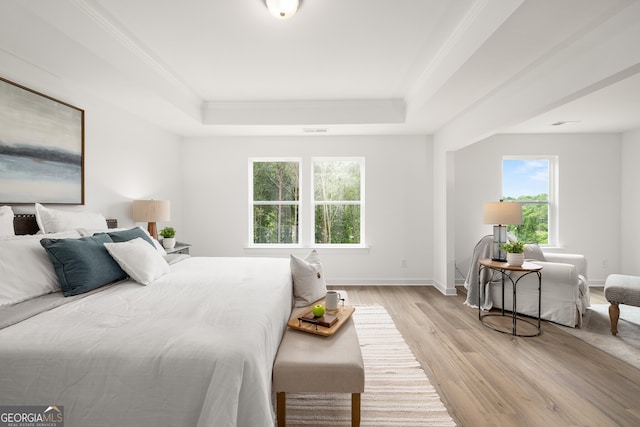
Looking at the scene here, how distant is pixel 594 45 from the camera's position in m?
2.07

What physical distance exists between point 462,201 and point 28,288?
5.06 meters

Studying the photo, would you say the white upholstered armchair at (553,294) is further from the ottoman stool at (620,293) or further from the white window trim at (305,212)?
the white window trim at (305,212)

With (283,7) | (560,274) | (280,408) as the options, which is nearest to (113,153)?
(283,7)

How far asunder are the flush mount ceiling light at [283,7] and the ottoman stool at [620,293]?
12.7ft

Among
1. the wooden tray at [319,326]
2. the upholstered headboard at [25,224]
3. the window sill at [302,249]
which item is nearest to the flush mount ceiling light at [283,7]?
the wooden tray at [319,326]

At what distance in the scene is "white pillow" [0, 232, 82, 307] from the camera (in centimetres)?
167

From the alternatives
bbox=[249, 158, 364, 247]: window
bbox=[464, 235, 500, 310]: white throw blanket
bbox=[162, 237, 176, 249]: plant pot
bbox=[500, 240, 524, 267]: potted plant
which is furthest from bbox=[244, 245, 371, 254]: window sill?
bbox=[500, 240, 524, 267]: potted plant

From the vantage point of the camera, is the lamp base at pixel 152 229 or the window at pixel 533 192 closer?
the lamp base at pixel 152 229

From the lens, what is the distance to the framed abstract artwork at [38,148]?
229cm

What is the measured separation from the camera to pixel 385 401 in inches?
78.6

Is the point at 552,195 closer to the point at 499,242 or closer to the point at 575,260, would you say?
the point at 575,260

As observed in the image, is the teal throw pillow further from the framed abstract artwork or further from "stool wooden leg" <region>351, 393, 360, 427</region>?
"stool wooden leg" <region>351, 393, 360, 427</region>

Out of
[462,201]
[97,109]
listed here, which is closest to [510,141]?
[462,201]

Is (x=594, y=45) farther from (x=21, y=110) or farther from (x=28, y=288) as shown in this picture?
(x=21, y=110)
